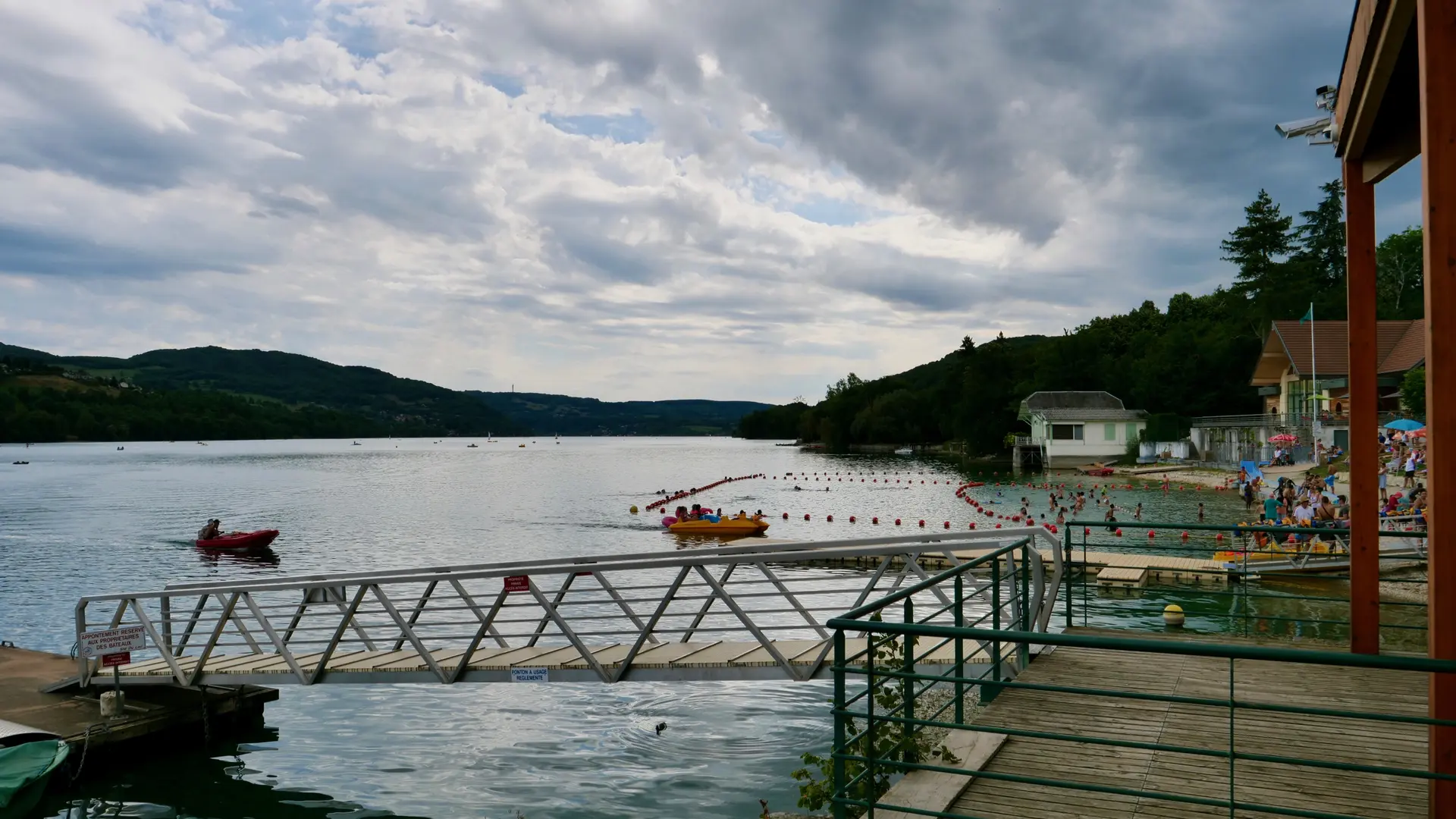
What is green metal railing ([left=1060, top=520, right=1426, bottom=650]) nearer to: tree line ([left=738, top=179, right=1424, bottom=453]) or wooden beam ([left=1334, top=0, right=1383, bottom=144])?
wooden beam ([left=1334, top=0, right=1383, bottom=144])

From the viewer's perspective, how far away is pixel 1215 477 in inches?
2306

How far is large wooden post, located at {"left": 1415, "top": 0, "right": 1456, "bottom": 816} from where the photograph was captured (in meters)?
4.48

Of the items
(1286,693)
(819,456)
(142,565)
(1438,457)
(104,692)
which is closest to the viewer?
(1438,457)

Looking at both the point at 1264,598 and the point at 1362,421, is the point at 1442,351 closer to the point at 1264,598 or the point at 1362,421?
the point at 1362,421

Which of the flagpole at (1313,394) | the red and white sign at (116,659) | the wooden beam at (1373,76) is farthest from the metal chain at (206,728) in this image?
the flagpole at (1313,394)

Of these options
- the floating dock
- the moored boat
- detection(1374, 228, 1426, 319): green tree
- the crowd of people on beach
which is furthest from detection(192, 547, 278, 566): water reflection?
detection(1374, 228, 1426, 319): green tree

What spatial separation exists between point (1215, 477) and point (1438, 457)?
60.3 m

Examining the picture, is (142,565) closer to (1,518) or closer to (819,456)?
(1,518)

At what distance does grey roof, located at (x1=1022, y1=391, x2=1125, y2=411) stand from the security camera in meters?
83.5

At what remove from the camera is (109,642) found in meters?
12.2

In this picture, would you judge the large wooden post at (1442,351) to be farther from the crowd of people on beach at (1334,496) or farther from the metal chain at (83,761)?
the metal chain at (83,761)

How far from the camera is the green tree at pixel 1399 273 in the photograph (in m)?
79.5

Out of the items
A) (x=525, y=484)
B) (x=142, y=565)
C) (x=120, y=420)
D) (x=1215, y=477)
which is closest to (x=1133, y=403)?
(x=1215, y=477)

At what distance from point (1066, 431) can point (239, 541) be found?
6949 cm
